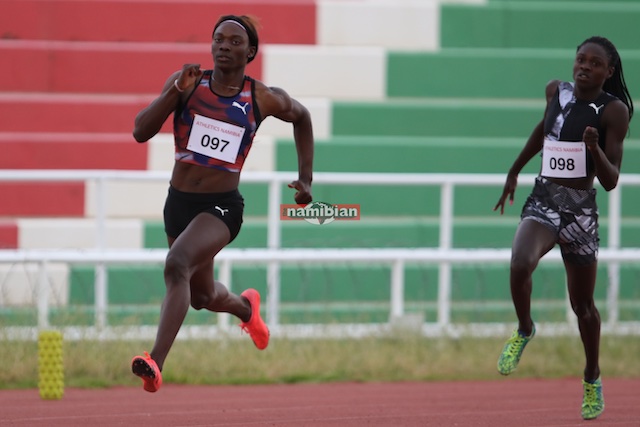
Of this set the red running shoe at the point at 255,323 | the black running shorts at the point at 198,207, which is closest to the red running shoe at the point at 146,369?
the black running shorts at the point at 198,207

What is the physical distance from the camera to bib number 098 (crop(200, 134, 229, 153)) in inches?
287

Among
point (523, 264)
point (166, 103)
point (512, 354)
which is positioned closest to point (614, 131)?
point (523, 264)

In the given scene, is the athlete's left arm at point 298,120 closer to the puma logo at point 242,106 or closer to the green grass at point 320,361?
the puma logo at point 242,106

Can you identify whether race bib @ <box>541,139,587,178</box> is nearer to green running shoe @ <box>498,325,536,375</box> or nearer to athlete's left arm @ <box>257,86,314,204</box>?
green running shoe @ <box>498,325,536,375</box>

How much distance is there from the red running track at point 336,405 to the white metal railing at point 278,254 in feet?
2.43

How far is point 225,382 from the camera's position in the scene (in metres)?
10.6

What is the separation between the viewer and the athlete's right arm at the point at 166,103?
698 centimetres

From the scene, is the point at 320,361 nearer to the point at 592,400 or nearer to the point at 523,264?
the point at 592,400

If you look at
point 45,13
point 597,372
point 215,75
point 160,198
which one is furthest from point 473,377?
point 45,13

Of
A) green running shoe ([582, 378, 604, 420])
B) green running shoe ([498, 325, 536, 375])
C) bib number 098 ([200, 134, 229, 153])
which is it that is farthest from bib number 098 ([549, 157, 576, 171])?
bib number 098 ([200, 134, 229, 153])

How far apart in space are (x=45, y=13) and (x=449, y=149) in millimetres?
4332

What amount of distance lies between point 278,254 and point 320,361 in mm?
965

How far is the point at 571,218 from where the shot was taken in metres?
7.76

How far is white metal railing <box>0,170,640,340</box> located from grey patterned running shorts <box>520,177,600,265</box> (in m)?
3.01
